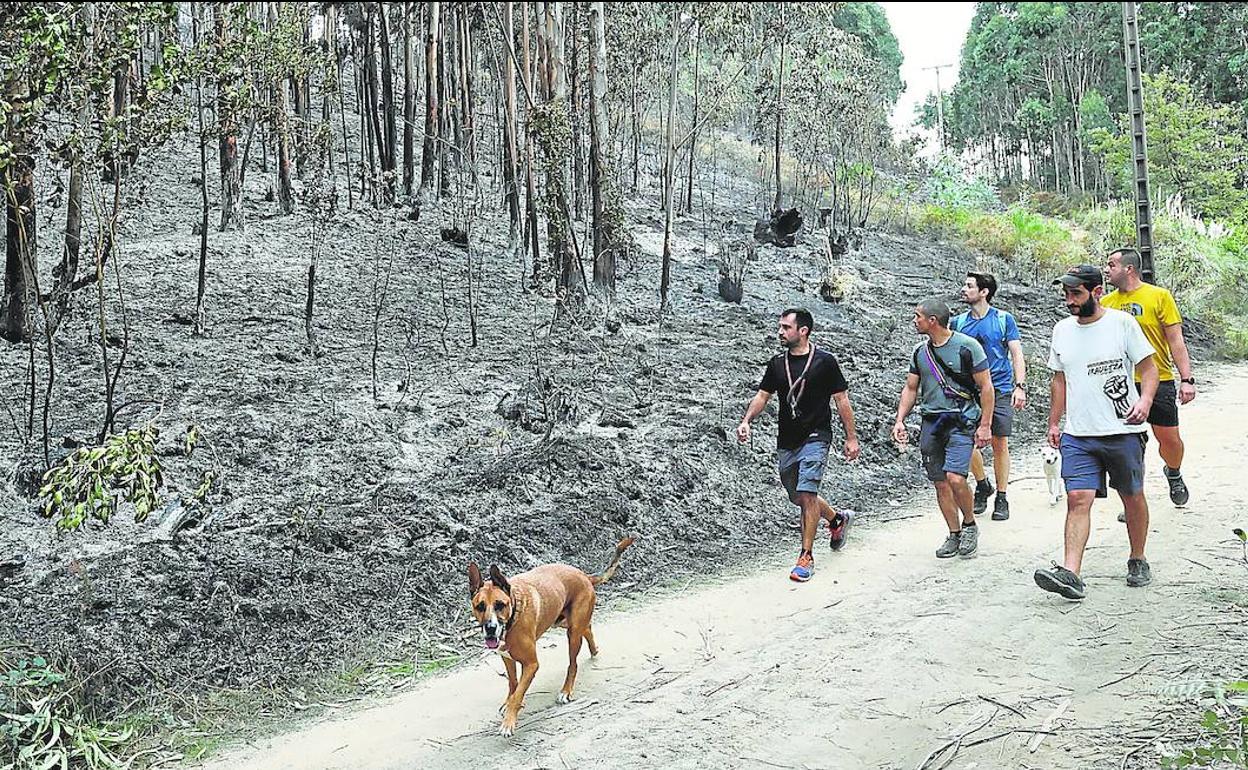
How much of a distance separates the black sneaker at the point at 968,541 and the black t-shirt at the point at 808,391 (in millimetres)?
974

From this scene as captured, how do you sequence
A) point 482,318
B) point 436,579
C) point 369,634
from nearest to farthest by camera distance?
point 369,634
point 436,579
point 482,318

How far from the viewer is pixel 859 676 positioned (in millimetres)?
4359

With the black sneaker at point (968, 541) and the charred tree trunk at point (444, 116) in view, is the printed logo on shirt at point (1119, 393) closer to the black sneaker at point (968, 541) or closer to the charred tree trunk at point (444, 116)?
the black sneaker at point (968, 541)

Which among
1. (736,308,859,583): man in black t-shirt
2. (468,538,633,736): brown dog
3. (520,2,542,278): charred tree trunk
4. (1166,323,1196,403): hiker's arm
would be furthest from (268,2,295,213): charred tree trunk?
(1166,323,1196,403): hiker's arm

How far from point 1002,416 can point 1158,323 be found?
3.54ft

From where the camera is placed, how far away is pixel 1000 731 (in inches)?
146

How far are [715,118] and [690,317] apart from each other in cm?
589

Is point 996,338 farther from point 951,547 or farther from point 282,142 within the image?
point 282,142

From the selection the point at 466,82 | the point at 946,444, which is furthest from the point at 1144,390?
the point at 466,82

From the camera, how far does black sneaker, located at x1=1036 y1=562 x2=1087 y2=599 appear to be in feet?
15.4

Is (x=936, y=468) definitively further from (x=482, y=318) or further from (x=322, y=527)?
(x=482, y=318)

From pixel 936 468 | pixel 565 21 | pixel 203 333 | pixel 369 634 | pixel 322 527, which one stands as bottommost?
pixel 369 634

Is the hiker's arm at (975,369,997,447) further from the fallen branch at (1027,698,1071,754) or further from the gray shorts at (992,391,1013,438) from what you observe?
the fallen branch at (1027,698,1071,754)

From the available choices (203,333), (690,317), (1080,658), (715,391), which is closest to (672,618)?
(1080,658)
